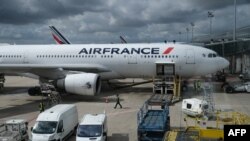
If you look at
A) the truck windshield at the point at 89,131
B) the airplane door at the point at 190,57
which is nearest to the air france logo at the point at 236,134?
the truck windshield at the point at 89,131

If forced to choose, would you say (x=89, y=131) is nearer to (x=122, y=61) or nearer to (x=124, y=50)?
(x=122, y=61)

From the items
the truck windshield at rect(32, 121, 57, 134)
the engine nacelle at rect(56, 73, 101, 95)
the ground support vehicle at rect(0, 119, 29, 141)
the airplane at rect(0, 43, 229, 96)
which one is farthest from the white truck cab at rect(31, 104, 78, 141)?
the airplane at rect(0, 43, 229, 96)

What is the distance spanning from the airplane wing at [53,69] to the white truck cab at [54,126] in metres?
12.0

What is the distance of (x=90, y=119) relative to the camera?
55.2 ft

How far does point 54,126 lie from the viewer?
16.2 m

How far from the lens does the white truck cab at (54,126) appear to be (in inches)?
620

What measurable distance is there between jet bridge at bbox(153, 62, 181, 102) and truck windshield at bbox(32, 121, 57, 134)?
47.9 ft

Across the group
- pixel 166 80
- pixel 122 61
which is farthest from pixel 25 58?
pixel 166 80

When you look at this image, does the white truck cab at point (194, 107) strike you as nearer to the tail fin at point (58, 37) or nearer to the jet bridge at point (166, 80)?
the jet bridge at point (166, 80)

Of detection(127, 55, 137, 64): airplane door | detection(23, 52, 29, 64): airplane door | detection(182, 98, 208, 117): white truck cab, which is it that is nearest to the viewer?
detection(182, 98, 208, 117): white truck cab

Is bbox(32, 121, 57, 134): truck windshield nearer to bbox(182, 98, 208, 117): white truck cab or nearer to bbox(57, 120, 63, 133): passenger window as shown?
bbox(57, 120, 63, 133): passenger window

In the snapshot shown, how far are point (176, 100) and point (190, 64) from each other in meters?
4.76

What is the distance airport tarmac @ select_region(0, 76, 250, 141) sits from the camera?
19850 mm

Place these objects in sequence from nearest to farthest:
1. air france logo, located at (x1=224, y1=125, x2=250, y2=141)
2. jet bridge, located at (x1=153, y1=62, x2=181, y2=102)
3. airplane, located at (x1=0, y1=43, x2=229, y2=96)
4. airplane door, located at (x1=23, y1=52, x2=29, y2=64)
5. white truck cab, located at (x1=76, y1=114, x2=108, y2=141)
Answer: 1. air france logo, located at (x1=224, y1=125, x2=250, y2=141)
2. white truck cab, located at (x1=76, y1=114, x2=108, y2=141)
3. jet bridge, located at (x1=153, y1=62, x2=181, y2=102)
4. airplane, located at (x1=0, y1=43, x2=229, y2=96)
5. airplane door, located at (x1=23, y1=52, x2=29, y2=64)
